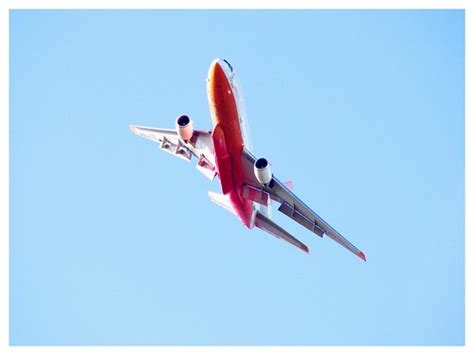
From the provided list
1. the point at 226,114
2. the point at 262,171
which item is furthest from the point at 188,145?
the point at 262,171

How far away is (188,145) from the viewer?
33.3 metres

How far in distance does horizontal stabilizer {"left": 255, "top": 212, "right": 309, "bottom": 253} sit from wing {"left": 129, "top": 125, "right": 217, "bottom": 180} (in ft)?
11.2

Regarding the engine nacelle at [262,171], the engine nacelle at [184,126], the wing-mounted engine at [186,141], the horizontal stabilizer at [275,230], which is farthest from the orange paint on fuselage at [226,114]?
the horizontal stabilizer at [275,230]

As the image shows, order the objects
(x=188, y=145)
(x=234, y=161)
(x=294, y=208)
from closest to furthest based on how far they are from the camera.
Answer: (x=234, y=161) < (x=294, y=208) < (x=188, y=145)

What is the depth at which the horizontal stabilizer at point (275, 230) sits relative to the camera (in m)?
34.4

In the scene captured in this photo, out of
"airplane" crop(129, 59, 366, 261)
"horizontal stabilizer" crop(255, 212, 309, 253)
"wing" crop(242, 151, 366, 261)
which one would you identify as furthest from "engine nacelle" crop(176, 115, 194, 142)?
"horizontal stabilizer" crop(255, 212, 309, 253)

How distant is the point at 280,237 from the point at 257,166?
574 cm

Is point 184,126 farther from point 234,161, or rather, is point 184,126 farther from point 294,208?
point 294,208

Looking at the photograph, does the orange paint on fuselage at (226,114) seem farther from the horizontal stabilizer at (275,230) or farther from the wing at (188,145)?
the horizontal stabilizer at (275,230)

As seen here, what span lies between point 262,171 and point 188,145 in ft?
15.4

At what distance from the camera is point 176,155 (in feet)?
113

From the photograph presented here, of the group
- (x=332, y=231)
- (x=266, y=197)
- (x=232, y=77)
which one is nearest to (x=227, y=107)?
(x=232, y=77)

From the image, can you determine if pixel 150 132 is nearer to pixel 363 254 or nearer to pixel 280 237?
pixel 280 237

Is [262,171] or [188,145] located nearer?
[262,171]
